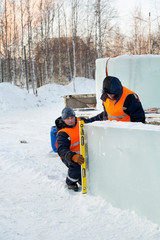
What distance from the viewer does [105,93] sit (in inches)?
112

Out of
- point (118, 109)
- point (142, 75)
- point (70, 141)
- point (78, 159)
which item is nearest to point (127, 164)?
point (78, 159)

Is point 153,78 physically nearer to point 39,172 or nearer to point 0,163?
point 39,172

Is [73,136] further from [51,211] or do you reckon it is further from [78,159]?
[51,211]

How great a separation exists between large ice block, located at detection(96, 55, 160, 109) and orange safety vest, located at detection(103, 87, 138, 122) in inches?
81.1

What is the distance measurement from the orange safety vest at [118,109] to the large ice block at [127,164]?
1.58 ft

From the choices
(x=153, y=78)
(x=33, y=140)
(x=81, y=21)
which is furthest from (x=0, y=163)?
(x=81, y=21)

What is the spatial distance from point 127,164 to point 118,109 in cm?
86

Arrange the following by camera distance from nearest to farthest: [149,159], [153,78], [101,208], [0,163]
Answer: [149,159]
[101,208]
[0,163]
[153,78]

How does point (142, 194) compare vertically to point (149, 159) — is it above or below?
below

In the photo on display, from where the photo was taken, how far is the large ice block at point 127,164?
194cm

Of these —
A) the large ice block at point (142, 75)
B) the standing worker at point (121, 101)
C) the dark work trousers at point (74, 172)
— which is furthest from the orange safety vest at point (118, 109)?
the large ice block at point (142, 75)

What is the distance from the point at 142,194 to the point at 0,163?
275 centimetres

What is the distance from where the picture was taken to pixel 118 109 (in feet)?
9.30

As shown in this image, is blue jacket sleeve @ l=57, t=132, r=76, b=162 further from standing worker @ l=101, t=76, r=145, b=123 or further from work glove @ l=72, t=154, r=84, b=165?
standing worker @ l=101, t=76, r=145, b=123
